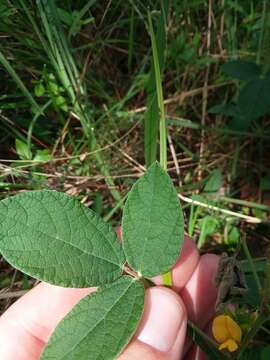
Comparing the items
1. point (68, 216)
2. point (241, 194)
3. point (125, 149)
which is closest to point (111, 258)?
point (68, 216)

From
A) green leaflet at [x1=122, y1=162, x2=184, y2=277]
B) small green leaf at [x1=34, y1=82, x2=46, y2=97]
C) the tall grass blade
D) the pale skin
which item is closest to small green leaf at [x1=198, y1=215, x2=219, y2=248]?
the pale skin

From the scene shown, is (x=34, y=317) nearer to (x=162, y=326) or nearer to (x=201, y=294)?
(x=162, y=326)

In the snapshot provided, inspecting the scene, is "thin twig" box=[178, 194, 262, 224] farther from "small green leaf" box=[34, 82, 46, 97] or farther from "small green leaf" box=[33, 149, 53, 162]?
"small green leaf" box=[34, 82, 46, 97]

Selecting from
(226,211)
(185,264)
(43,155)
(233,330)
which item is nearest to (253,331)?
(233,330)

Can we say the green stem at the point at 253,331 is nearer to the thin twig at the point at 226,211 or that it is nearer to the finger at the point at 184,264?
the finger at the point at 184,264

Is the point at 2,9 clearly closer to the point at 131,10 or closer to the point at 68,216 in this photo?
the point at 131,10

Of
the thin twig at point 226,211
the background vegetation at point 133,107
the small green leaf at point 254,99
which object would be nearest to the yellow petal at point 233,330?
the background vegetation at point 133,107
